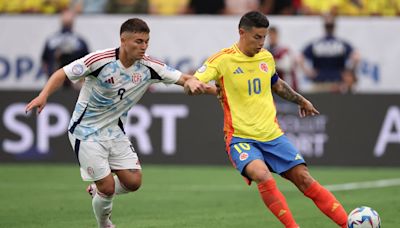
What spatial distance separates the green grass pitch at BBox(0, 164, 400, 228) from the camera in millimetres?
11273

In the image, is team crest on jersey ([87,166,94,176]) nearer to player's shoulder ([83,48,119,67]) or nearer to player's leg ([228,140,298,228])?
player's shoulder ([83,48,119,67])

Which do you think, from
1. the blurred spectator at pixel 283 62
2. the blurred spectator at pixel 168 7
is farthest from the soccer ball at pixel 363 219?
the blurred spectator at pixel 168 7

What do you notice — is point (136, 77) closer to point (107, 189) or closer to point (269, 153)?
point (107, 189)

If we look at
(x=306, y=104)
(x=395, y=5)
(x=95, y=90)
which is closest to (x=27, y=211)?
(x=95, y=90)

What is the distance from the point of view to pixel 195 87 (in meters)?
9.27

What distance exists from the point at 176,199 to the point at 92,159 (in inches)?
157

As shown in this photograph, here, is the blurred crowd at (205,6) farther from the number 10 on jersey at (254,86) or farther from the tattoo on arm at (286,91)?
the number 10 on jersey at (254,86)

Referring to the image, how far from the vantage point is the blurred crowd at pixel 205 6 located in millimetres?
21688

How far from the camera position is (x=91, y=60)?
32.1ft

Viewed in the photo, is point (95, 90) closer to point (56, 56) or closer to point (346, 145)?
point (346, 145)

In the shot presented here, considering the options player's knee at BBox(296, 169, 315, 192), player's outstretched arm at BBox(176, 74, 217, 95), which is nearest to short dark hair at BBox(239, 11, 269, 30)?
player's outstretched arm at BBox(176, 74, 217, 95)

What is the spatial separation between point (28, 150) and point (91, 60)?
28.9ft

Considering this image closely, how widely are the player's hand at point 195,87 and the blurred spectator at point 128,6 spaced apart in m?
12.6

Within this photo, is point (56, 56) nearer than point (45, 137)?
No
